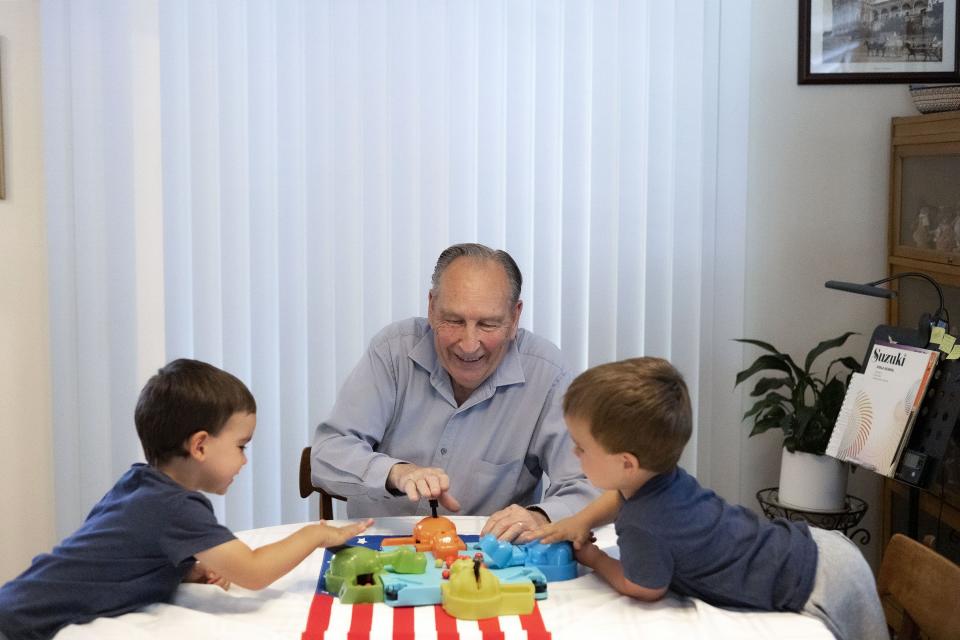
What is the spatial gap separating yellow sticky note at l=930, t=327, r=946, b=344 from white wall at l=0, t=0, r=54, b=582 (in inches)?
104

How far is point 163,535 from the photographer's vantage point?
5.57ft

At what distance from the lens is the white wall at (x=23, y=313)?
3379 mm

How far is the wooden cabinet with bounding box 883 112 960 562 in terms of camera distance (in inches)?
123

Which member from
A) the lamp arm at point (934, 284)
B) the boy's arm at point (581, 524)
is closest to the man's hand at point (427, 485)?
the boy's arm at point (581, 524)

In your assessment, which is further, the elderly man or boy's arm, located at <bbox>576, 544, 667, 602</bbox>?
the elderly man

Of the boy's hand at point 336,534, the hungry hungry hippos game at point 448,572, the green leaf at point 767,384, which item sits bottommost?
the hungry hungry hippos game at point 448,572

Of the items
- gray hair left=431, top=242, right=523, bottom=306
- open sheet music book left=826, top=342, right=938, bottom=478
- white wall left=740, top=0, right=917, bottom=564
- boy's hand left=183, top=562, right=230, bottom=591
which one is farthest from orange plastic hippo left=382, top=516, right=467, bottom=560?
white wall left=740, top=0, right=917, bottom=564

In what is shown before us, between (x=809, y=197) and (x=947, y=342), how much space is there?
33.2 inches

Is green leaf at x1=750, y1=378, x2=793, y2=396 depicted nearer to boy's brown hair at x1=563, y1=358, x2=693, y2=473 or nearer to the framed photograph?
the framed photograph

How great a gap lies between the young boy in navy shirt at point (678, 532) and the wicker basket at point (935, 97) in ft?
6.39

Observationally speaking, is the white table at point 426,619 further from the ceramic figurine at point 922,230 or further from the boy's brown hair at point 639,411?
the ceramic figurine at point 922,230

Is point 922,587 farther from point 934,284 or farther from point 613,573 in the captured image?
point 934,284

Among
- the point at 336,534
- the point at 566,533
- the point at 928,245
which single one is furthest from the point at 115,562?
the point at 928,245

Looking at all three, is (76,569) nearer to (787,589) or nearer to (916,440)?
(787,589)
